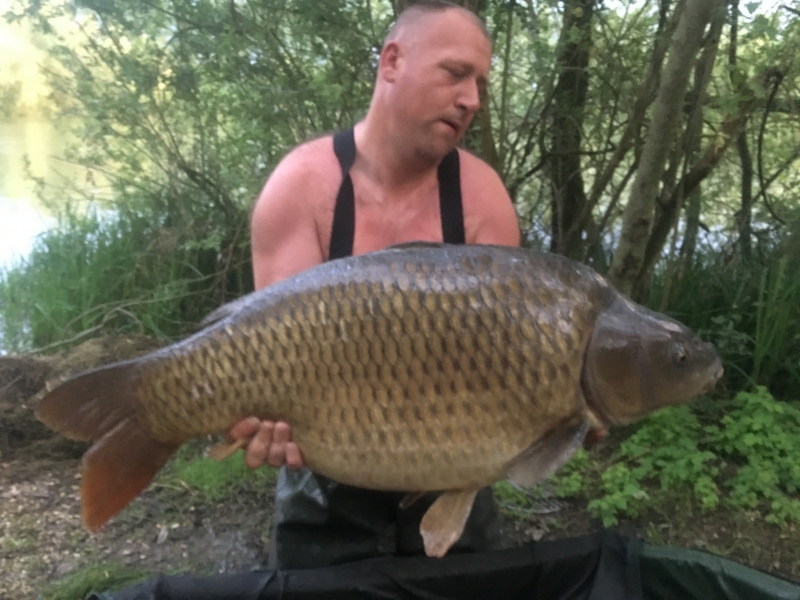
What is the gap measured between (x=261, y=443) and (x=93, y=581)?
76cm

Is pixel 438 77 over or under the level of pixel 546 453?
over

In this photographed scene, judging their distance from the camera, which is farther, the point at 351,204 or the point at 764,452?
the point at 764,452

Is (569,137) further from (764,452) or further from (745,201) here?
(764,452)

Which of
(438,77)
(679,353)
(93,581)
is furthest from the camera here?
(93,581)

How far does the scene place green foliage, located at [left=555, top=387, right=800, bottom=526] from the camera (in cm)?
159

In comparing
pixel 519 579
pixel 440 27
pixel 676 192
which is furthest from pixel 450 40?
pixel 676 192

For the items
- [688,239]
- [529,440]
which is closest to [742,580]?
[529,440]

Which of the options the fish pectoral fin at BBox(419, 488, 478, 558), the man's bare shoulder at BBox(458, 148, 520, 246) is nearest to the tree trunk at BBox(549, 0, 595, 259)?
the man's bare shoulder at BBox(458, 148, 520, 246)

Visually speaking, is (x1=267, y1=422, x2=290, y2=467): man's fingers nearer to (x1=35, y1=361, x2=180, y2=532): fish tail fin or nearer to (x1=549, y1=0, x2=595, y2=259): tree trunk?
(x1=35, y1=361, x2=180, y2=532): fish tail fin

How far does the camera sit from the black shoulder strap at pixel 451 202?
1.20 metres

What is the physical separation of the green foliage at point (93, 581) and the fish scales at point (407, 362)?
2.42 feet

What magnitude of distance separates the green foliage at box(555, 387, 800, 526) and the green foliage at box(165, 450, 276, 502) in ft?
2.66

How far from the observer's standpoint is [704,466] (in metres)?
1.69

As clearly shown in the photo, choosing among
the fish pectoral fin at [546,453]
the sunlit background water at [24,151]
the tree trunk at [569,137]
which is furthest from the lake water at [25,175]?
the fish pectoral fin at [546,453]
